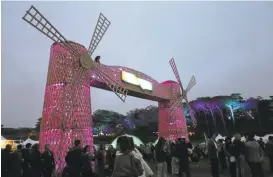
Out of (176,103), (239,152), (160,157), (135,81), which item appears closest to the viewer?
(160,157)

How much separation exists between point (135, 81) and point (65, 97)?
7.55 meters

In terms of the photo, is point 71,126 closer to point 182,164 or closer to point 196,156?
point 182,164

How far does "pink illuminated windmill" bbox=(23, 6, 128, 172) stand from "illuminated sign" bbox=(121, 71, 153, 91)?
3970 mm

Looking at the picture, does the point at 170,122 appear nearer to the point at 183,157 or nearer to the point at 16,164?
the point at 183,157

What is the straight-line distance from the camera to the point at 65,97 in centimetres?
1279

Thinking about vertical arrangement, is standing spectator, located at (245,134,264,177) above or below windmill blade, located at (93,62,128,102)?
below

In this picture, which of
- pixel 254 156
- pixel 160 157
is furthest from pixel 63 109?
pixel 254 156

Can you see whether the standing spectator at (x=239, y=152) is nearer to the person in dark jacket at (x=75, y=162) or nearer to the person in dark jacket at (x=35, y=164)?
the person in dark jacket at (x=75, y=162)

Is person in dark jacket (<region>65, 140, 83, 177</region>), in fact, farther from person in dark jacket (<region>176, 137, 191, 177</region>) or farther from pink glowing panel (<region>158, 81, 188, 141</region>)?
pink glowing panel (<region>158, 81, 188, 141</region>)

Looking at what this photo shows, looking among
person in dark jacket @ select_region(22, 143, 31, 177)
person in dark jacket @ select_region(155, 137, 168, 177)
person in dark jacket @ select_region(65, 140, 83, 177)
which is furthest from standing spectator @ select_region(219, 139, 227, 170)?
person in dark jacket @ select_region(22, 143, 31, 177)

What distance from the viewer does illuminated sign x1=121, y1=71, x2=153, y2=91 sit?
60.1 feet

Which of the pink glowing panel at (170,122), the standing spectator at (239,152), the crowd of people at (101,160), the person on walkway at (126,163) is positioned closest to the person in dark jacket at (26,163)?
the crowd of people at (101,160)

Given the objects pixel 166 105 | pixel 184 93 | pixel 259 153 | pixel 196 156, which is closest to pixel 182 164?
pixel 259 153

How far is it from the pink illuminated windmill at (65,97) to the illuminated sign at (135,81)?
3.97 metres
